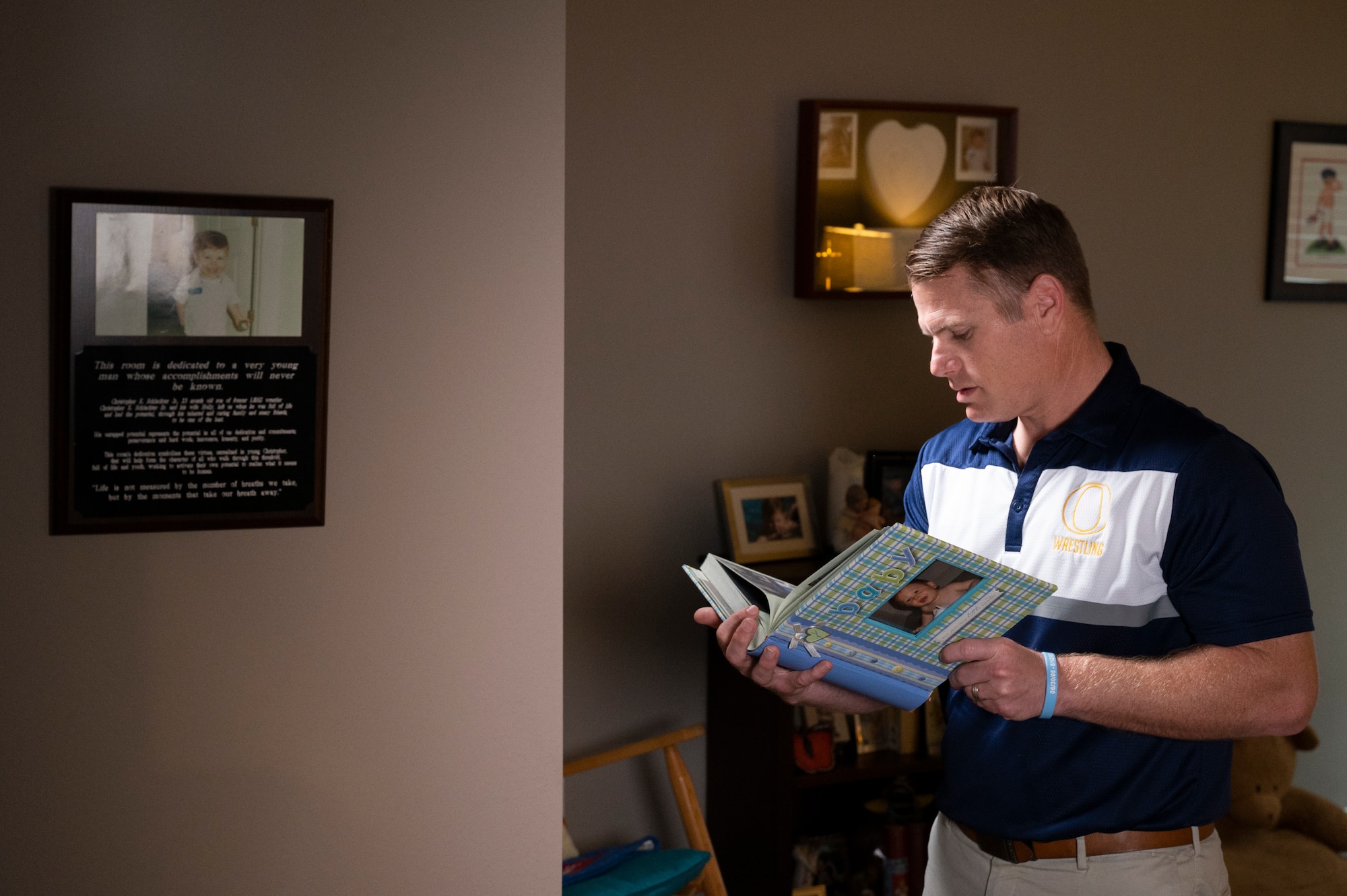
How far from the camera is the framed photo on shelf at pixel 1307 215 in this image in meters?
3.23

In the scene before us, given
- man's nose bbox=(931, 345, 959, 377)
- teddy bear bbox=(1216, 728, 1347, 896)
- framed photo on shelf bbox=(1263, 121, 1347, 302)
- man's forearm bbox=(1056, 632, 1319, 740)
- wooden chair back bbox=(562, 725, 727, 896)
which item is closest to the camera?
man's forearm bbox=(1056, 632, 1319, 740)

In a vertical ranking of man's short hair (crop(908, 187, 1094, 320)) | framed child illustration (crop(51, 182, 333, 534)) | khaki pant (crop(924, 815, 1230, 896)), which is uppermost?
man's short hair (crop(908, 187, 1094, 320))

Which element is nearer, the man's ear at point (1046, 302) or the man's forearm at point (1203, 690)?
the man's forearm at point (1203, 690)

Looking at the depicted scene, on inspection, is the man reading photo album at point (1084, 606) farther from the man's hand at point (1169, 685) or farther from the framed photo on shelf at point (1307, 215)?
the framed photo on shelf at point (1307, 215)

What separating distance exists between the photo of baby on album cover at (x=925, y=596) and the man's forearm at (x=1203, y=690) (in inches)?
8.0

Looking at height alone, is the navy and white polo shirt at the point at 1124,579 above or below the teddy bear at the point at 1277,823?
above

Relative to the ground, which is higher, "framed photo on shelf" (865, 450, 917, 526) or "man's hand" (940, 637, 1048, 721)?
A: "framed photo on shelf" (865, 450, 917, 526)

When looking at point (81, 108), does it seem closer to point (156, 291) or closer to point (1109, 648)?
point (156, 291)

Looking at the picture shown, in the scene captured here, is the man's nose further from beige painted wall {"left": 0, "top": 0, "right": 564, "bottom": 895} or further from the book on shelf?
beige painted wall {"left": 0, "top": 0, "right": 564, "bottom": 895}

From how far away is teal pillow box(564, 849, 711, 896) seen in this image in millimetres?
2326

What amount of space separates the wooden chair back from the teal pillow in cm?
10

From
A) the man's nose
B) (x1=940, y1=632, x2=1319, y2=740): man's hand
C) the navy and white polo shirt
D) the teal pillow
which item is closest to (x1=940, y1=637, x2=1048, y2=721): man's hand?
(x1=940, y1=632, x2=1319, y2=740): man's hand

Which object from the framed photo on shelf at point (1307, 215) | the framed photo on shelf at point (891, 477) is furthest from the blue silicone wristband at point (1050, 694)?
the framed photo on shelf at point (1307, 215)

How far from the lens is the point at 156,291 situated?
60.5 inches
